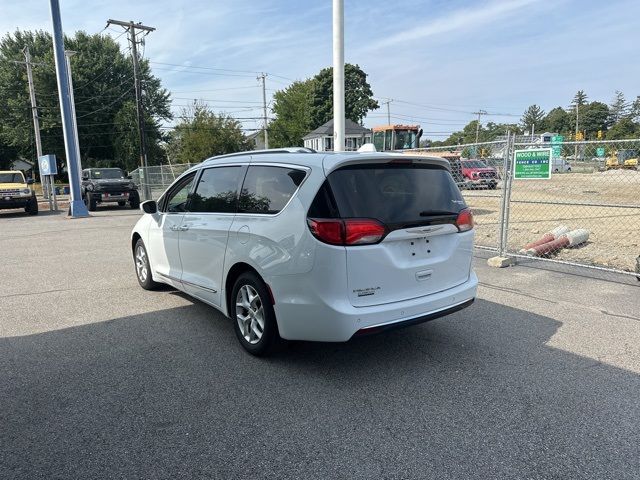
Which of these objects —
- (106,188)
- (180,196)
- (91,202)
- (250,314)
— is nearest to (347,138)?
(106,188)

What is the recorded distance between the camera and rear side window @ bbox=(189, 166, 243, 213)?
4.52 meters

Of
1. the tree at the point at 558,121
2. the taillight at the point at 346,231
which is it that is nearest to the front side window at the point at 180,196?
the taillight at the point at 346,231

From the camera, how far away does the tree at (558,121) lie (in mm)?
121075

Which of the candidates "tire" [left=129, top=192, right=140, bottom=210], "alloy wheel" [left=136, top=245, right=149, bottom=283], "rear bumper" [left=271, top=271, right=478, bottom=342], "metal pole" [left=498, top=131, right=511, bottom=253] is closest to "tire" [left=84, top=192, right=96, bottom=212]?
"tire" [left=129, top=192, right=140, bottom=210]

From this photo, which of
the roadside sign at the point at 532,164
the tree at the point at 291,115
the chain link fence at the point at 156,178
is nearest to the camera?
the roadside sign at the point at 532,164

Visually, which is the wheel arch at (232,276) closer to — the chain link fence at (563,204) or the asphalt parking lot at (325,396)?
the asphalt parking lot at (325,396)

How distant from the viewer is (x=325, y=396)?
136 inches

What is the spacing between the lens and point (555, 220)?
40.8 feet

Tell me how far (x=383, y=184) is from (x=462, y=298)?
131 centimetres

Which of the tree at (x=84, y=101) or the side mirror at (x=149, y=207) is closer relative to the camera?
the side mirror at (x=149, y=207)

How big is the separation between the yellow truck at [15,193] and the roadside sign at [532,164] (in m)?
19.1

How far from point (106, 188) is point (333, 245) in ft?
66.4

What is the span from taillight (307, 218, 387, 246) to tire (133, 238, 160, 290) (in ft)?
11.7

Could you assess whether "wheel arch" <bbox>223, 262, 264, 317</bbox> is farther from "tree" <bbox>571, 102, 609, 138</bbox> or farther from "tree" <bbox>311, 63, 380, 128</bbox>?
"tree" <bbox>571, 102, 609, 138</bbox>
